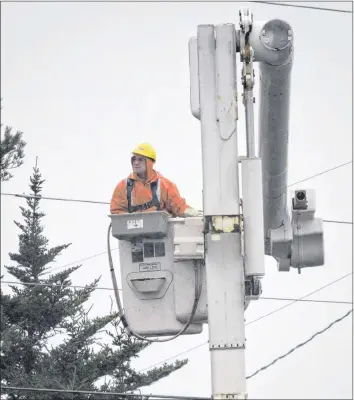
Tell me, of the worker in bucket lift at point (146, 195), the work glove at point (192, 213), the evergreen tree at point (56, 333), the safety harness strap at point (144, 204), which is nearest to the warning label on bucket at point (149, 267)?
the work glove at point (192, 213)

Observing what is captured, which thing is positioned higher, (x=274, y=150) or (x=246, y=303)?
(x=274, y=150)

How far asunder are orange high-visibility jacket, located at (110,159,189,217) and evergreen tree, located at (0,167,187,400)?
20.5m

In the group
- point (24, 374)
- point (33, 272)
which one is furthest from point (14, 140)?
point (24, 374)

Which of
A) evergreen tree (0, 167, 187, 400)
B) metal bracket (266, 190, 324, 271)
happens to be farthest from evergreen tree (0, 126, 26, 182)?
metal bracket (266, 190, 324, 271)

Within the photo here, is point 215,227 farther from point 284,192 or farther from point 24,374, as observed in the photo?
point 24,374

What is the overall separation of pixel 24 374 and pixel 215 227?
23038 mm

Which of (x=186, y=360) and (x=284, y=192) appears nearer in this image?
(x=284, y=192)

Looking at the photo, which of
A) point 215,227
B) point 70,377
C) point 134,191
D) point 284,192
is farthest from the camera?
point 70,377

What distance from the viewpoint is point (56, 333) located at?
3559 cm

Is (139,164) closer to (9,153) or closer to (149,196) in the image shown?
(149,196)

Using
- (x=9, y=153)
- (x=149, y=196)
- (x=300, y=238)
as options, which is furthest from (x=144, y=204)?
(x=9, y=153)

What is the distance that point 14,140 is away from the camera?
115ft

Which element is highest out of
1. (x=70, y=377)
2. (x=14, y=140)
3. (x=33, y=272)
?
(x=14, y=140)

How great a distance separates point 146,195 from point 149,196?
0.04 metres
